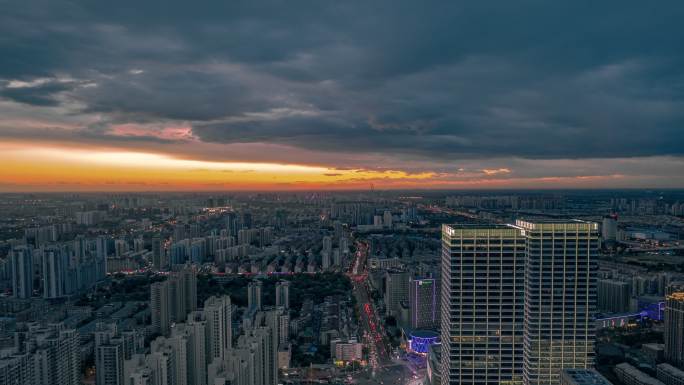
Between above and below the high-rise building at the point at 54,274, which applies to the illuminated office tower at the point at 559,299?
above

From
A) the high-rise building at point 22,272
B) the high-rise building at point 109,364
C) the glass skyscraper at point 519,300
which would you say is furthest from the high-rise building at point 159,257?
the glass skyscraper at point 519,300

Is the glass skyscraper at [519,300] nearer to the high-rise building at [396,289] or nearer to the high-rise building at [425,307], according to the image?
the high-rise building at [425,307]

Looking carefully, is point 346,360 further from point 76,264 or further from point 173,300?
point 76,264

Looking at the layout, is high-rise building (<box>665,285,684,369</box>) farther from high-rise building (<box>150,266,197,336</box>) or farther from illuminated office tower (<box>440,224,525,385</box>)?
high-rise building (<box>150,266,197,336</box>)

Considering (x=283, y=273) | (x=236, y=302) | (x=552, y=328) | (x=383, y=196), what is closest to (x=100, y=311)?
(x=236, y=302)

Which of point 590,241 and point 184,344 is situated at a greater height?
point 590,241
